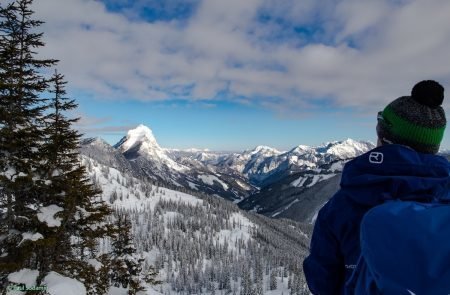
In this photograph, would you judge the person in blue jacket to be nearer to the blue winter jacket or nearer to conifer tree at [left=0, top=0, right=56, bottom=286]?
the blue winter jacket

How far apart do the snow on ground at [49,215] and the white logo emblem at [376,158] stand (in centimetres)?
1317

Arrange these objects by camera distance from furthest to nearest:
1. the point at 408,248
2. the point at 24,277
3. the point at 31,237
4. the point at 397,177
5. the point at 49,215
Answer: the point at 49,215, the point at 31,237, the point at 24,277, the point at 397,177, the point at 408,248

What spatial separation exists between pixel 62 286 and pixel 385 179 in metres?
Answer: 12.3

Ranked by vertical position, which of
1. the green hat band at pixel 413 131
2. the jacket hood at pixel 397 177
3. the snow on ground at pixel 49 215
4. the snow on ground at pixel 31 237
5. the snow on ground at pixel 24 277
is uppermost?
the green hat band at pixel 413 131

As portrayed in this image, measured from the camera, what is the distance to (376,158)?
336cm

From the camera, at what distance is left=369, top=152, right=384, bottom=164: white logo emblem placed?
3327 millimetres

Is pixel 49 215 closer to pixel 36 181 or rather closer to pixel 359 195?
pixel 36 181

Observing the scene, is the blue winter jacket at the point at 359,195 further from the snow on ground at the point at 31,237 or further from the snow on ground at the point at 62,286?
the snow on ground at the point at 31,237

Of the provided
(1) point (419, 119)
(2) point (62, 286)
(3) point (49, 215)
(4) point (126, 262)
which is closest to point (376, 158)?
(1) point (419, 119)

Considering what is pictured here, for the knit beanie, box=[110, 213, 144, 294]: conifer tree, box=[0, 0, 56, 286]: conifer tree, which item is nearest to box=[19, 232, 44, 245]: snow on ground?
box=[0, 0, 56, 286]: conifer tree

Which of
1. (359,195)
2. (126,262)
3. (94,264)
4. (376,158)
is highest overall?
(376,158)

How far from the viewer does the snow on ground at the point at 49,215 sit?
44.5 feet

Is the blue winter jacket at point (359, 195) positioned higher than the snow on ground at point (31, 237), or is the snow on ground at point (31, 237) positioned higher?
the blue winter jacket at point (359, 195)

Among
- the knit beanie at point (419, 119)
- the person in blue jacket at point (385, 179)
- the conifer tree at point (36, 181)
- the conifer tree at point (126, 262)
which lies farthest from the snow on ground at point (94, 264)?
the knit beanie at point (419, 119)
